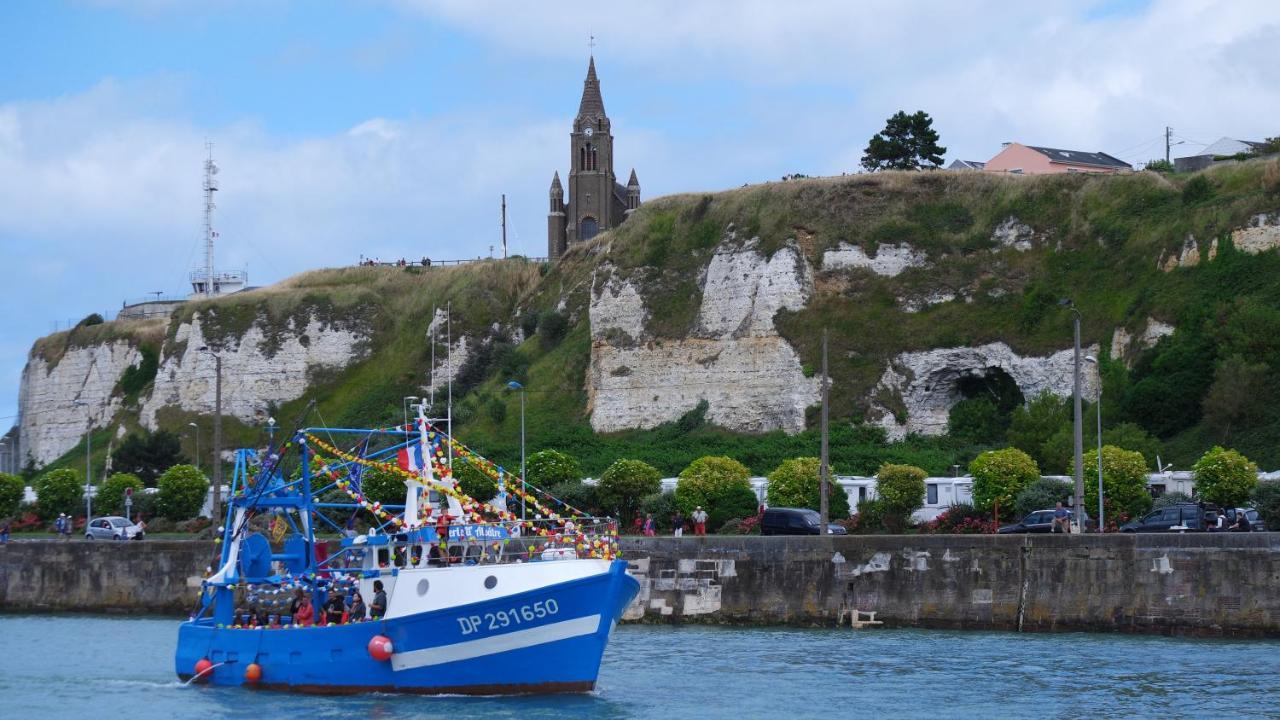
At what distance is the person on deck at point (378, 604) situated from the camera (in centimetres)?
3616

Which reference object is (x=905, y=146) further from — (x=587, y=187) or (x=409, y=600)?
(x=409, y=600)

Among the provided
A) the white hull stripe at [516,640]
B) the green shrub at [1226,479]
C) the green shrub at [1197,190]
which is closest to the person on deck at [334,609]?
the white hull stripe at [516,640]

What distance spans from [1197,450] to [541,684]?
146 ft

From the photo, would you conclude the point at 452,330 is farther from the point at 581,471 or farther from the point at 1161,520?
the point at 1161,520

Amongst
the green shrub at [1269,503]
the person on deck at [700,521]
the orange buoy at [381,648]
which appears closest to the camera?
the orange buoy at [381,648]

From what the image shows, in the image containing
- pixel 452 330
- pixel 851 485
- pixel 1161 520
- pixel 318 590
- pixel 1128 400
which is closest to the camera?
pixel 318 590

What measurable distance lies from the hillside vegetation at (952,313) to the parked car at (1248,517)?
13129mm

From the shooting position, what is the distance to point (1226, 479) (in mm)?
57156

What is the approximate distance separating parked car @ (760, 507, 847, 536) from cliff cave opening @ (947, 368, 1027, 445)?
82.3 feet

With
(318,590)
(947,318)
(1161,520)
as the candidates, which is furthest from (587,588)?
(947,318)

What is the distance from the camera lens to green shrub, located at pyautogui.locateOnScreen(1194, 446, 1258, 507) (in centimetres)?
5716

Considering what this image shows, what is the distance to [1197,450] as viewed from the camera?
70.8 meters

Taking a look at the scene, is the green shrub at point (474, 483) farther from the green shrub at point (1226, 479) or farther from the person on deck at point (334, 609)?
the person on deck at point (334, 609)

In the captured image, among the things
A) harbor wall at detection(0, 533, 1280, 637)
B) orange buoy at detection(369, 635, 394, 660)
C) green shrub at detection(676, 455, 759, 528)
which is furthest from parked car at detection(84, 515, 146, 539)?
orange buoy at detection(369, 635, 394, 660)
